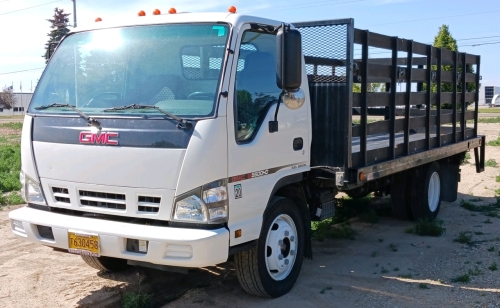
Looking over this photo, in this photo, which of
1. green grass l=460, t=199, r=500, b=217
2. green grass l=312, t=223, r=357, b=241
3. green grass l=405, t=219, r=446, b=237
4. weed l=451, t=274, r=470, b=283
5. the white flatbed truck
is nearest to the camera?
the white flatbed truck

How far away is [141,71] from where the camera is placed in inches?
193

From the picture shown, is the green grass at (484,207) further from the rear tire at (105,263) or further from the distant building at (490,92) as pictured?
the distant building at (490,92)

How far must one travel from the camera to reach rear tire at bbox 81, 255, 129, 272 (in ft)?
19.8

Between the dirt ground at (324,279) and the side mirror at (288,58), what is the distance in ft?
6.63

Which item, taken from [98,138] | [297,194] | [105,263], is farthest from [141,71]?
[105,263]

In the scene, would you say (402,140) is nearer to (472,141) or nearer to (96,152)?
(472,141)

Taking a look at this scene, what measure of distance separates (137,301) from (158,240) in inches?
41.3

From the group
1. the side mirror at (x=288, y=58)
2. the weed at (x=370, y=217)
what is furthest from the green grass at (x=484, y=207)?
the side mirror at (x=288, y=58)

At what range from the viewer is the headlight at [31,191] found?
198 inches

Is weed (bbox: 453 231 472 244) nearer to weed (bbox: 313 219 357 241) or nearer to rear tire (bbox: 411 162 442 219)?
rear tire (bbox: 411 162 442 219)

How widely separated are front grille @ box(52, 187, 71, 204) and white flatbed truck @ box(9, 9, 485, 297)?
14mm

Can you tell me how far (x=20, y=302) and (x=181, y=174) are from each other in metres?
2.27

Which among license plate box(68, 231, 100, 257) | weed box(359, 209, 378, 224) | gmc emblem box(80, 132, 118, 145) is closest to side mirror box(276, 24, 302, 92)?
gmc emblem box(80, 132, 118, 145)

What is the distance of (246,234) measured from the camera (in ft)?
15.7
